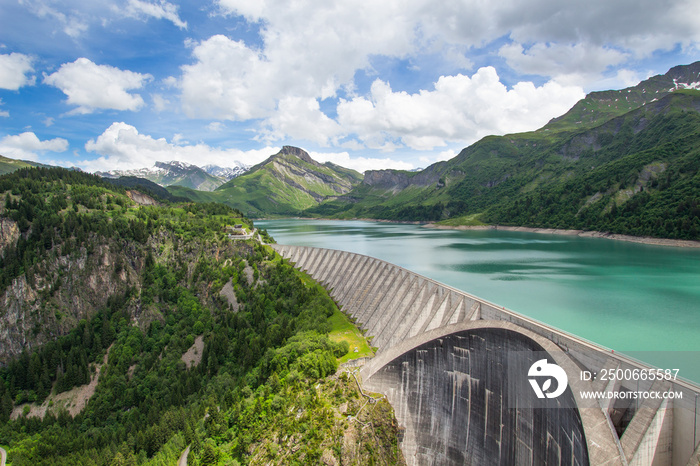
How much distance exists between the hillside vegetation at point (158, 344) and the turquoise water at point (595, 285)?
23.3 meters

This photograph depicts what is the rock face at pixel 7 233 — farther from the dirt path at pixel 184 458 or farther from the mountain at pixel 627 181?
the mountain at pixel 627 181

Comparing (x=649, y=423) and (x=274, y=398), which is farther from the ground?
(x=649, y=423)

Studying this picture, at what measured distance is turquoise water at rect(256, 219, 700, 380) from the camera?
32.8 meters

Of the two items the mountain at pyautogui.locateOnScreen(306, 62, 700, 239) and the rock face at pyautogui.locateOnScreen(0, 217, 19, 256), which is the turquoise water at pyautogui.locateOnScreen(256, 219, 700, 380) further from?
the rock face at pyautogui.locateOnScreen(0, 217, 19, 256)

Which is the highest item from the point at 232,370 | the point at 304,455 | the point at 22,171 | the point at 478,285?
the point at 22,171

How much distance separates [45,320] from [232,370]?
41.7 meters

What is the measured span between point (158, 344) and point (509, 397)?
5579 cm

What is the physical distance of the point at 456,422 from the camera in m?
23.8

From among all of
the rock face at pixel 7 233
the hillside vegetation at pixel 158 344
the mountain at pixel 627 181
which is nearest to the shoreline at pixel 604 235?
the mountain at pixel 627 181

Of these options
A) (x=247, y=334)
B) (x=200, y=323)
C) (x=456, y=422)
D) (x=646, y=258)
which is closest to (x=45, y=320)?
(x=200, y=323)

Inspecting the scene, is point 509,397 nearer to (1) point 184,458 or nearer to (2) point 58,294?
(1) point 184,458

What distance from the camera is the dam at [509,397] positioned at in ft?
46.9

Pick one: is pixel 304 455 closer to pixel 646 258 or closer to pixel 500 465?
pixel 500 465

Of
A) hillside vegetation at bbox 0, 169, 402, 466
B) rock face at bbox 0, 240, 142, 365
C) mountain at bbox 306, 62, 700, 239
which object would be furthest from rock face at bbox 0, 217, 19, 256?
mountain at bbox 306, 62, 700, 239
